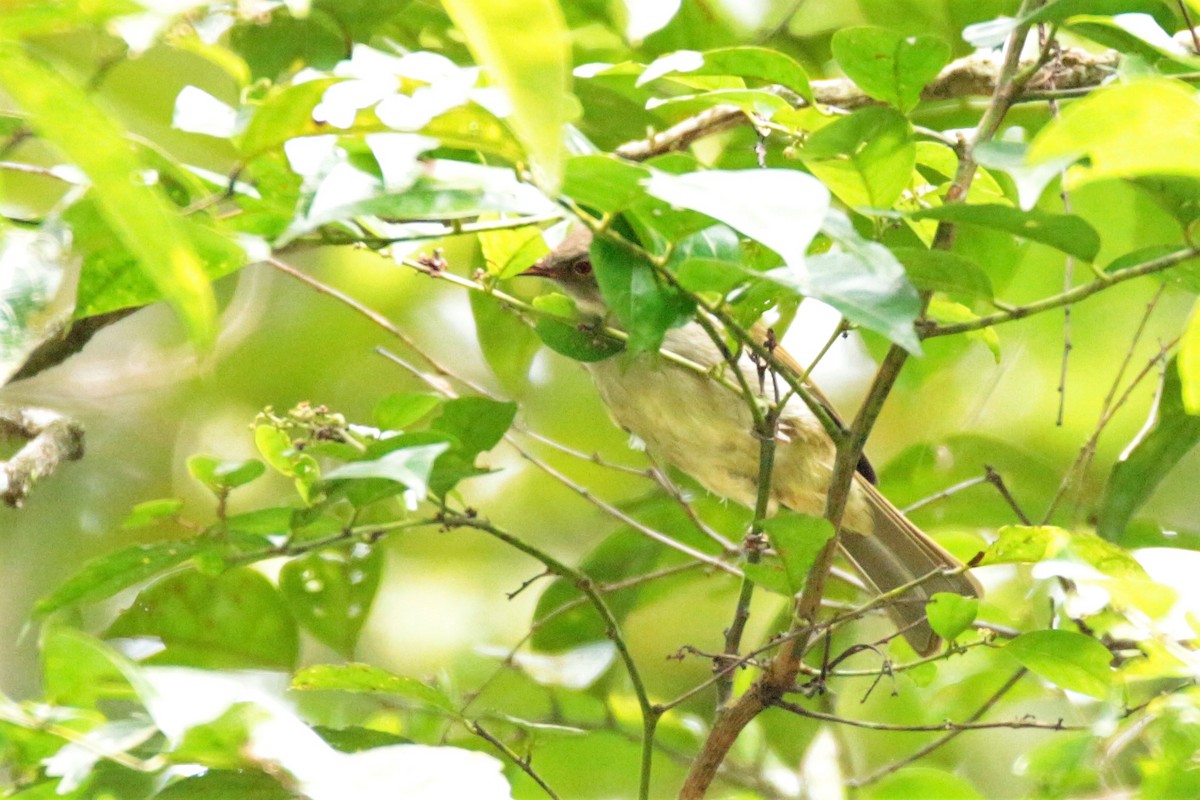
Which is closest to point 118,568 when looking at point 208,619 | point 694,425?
point 208,619

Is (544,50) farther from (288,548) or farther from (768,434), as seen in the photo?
(288,548)

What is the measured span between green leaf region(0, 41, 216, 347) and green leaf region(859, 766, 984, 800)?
1.75 metres

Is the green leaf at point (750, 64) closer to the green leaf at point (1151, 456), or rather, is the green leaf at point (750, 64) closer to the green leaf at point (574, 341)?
the green leaf at point (574, 341)

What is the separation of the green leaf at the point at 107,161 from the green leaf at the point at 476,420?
0.84 m

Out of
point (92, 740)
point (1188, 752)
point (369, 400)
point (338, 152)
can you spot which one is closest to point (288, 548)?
point (92, 740)

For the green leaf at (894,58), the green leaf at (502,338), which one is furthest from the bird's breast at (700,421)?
the green leaf at (894,58)

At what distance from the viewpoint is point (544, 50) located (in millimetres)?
863

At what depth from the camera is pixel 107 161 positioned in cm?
96

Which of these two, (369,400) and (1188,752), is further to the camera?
(369,400)

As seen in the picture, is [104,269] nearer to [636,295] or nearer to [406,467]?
[406,467]

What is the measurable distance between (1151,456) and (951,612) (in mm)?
843

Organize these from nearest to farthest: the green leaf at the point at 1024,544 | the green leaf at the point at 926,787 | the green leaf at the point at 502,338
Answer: the green leaf at the point at 1024,544
the green leaf at the point at 926,787
the green leaf at the point at 502,338

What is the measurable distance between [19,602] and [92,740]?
3163mm

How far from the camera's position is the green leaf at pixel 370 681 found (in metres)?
1.84
